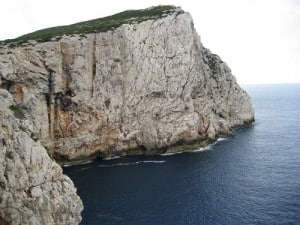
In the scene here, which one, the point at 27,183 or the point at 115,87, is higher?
the point at 115,87

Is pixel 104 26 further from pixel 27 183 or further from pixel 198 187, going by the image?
pixel 27 183

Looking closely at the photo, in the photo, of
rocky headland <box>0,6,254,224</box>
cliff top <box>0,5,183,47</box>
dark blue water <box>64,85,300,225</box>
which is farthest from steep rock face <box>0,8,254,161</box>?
dark blue water <box>64,85,300,225</box>

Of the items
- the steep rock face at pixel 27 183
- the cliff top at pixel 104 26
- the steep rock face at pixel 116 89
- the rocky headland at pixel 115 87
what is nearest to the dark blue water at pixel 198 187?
the rocky headland at pixel 115 87

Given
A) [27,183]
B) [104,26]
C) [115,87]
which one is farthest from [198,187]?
[104,26]

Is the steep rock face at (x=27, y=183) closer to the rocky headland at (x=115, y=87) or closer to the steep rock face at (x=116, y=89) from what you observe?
the rocky headland at (x=115, y=87)

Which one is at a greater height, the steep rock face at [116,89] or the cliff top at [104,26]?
the cliff top at [104,26]

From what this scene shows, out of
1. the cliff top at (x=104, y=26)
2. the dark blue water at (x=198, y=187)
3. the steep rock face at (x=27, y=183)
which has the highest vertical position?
the cliff top at (x=104, y=26)

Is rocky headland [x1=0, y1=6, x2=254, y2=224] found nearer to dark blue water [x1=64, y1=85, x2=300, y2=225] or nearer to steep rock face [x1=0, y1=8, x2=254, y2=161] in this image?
steep rock face [x1=0, y1=8, x2=254, y2=161]
